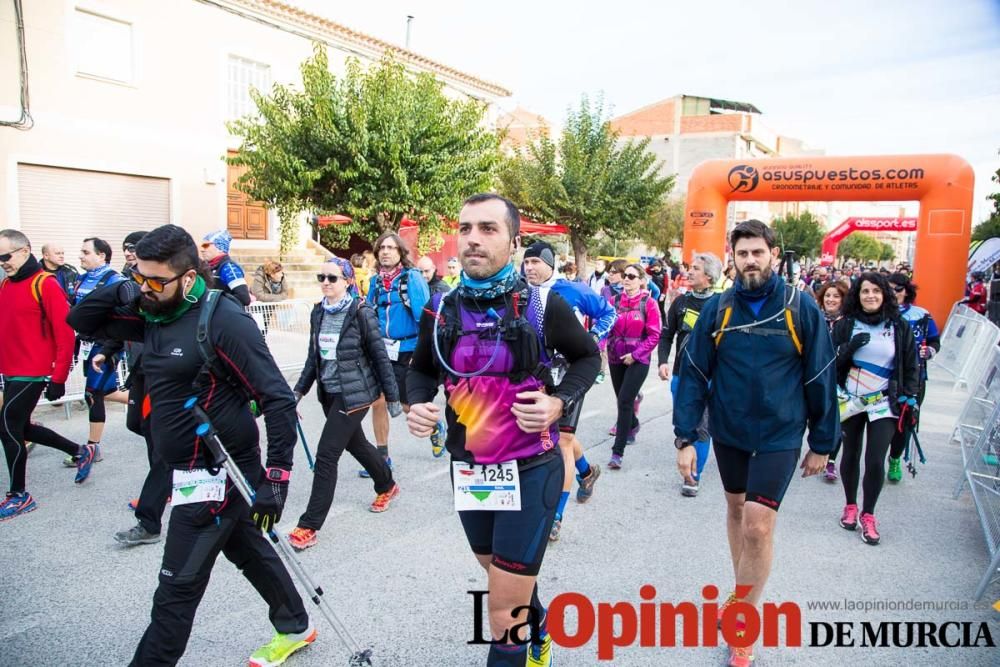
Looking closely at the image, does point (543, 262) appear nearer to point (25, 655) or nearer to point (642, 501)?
point (642, 501)

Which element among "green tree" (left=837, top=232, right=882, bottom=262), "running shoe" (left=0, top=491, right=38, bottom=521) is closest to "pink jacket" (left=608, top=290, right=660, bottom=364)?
"running shoe" (left=0, top=491, right=38, bottom=521)

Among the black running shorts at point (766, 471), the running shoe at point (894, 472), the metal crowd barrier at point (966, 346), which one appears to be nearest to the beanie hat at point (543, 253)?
the black running shorts at point (766, 471)

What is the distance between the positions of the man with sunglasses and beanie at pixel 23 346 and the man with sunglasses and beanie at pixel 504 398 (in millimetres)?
3611

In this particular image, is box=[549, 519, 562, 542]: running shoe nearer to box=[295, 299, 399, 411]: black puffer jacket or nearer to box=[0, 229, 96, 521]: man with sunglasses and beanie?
box=[295, 299, 399, 411]: black puffer jacket

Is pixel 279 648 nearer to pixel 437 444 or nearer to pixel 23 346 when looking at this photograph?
pixel 23 346

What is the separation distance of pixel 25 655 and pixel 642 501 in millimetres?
4112

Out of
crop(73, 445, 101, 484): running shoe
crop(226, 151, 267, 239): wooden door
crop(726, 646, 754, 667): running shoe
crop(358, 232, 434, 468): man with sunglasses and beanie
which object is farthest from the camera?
crop(226, 151, 267, 239): wooden door

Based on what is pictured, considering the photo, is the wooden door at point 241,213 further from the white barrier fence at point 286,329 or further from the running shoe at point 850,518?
the running shoe at point 850,518

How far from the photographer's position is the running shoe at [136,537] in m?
4.29

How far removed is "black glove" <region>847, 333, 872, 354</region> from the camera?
192 inches

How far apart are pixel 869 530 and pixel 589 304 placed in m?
2.57

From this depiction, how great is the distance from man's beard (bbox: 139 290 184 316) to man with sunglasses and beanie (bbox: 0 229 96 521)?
2.56 metres

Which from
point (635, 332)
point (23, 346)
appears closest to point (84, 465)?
point (23, 346)

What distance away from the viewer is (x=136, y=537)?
14.1 ft
